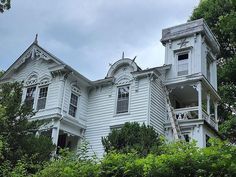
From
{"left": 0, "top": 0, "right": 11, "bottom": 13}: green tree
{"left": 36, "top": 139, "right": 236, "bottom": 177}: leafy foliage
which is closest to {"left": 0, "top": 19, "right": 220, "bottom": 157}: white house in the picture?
{"left": 0, "top": 0, "right": 11, "bottom": 13}: green tree

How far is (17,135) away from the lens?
53.5 feet

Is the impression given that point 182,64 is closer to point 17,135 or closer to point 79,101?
point 79,101

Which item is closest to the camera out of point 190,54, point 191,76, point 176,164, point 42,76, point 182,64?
point 176,164

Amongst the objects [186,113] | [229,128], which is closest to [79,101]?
[186,113]

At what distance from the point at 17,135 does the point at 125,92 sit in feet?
31.6

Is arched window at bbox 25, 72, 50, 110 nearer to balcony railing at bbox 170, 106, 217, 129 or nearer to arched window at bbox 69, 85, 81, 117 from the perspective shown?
arched window at bbox 69, 85, 81, 117

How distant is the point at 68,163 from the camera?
10.8m

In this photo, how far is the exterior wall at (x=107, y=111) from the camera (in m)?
23.2

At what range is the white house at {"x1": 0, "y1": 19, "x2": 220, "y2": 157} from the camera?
76.1 ft

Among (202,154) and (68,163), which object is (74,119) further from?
(202,154)

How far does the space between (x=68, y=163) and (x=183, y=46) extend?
54.8 feet

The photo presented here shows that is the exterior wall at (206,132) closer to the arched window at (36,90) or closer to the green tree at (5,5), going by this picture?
the arched window at (36,90)

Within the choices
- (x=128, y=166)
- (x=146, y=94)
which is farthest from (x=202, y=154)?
(x=146, y=94)

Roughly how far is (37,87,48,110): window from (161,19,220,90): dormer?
26.4 ft
